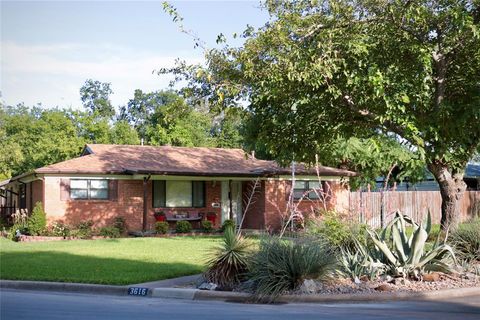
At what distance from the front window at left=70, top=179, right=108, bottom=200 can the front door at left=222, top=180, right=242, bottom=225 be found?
5899mm

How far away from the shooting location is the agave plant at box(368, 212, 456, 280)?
40.0ft

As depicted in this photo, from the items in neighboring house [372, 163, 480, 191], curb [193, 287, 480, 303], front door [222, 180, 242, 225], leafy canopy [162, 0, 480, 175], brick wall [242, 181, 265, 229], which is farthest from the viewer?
neighboring house [372, 163, 480, 191]

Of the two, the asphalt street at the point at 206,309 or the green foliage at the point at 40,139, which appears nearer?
the asphalt street at the point at 206,309

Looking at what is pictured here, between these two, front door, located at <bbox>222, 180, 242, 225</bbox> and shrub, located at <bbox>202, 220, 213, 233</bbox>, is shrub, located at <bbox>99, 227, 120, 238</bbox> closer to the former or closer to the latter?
shrub, located at <bbox>202, 220, 213, 233</bbox>

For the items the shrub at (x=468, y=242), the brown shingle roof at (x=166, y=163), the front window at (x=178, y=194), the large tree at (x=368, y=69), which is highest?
the large tree at (x=368, y=69)

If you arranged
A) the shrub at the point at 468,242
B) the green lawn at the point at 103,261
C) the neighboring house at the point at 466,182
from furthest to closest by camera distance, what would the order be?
the neighboring house at the point at 466,182
the shrub at the point at 468,242
the green lawn at the point at 103,261

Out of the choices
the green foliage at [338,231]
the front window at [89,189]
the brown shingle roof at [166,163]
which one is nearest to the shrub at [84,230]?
the front window at [89,189]

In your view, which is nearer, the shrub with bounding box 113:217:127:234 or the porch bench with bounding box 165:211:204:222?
the shrub with bounding box 113:217:127:234

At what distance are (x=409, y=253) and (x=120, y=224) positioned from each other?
59.4 ft

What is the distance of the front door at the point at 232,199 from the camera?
3136cm

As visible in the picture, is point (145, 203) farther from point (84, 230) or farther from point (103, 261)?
point (103, 261)

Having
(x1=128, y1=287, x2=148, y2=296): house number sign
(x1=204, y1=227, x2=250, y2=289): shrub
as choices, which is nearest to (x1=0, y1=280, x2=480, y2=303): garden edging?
(x1=128, y1=287, x2=148, y2=296): house number sign

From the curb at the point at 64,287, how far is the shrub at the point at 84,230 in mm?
13437

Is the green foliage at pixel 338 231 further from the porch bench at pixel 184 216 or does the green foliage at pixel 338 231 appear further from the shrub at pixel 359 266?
the porch bench at pixel 184 216
